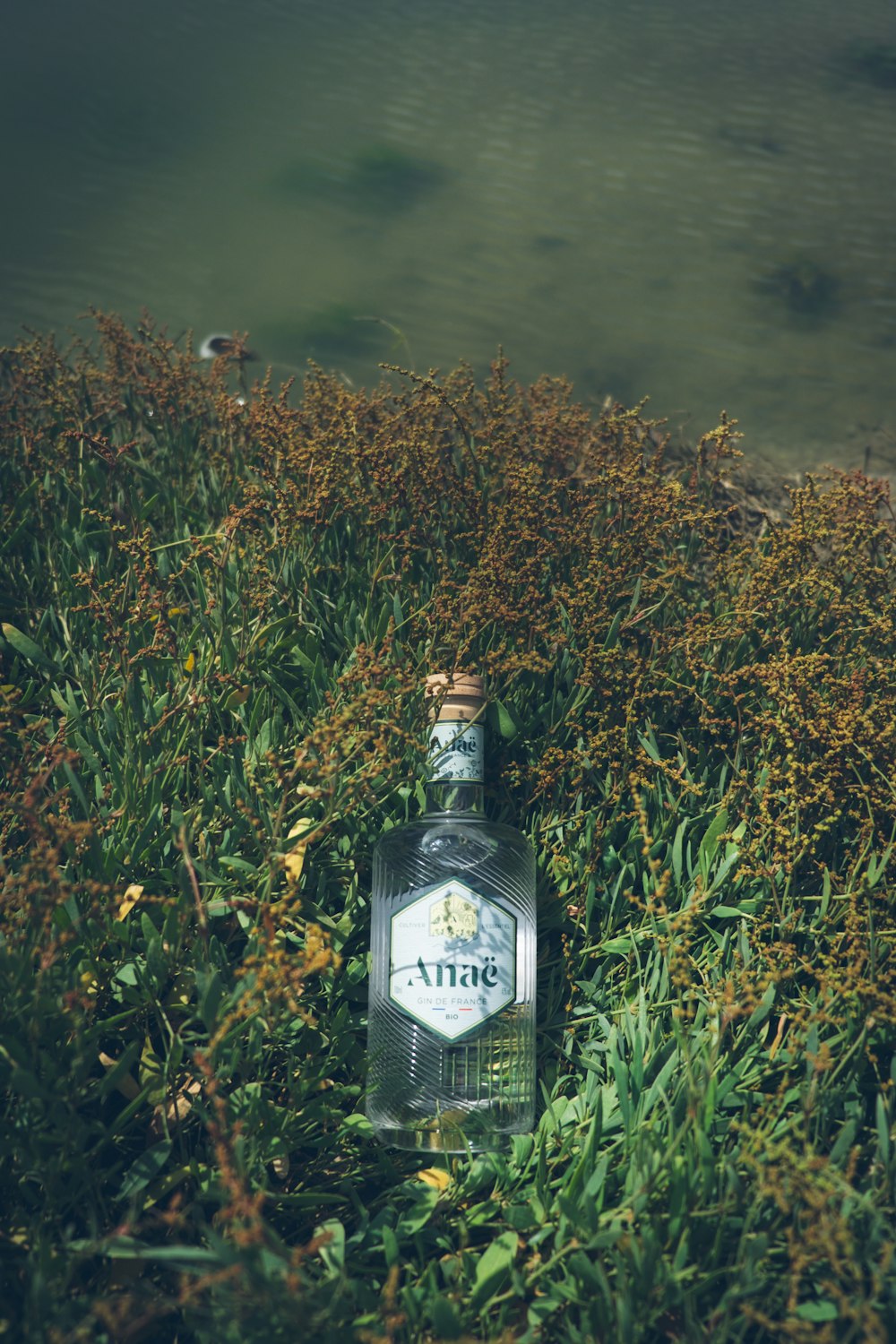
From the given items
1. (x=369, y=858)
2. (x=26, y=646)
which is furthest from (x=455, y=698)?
(x=26, y=646)

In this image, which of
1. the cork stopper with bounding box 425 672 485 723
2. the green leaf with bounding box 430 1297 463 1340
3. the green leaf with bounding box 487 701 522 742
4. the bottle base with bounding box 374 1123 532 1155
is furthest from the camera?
the green leaf with bounding box 487 701 522 742

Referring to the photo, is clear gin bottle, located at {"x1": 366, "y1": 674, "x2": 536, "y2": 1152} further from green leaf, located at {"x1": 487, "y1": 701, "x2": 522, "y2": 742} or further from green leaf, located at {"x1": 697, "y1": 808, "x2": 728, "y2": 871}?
green leaf, located at {"x1": 697, "y1": 808, "x2": 728, "y2": 871}

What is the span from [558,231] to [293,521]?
232 cm

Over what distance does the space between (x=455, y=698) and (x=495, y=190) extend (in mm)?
2891

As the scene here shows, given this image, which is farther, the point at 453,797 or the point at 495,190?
the point at 495,190

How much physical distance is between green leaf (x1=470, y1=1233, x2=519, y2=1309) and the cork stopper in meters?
0.97

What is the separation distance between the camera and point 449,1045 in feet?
6.70

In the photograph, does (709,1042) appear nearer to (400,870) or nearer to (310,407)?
(400,870)

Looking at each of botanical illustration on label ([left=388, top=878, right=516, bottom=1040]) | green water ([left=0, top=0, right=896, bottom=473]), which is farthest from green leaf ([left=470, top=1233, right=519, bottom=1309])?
green water ([left=0, top=0, right=896, bottom=473])

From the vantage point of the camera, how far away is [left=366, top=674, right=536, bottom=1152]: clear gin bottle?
6.66ft

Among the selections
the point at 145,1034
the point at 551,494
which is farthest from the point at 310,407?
the point at 145,1034

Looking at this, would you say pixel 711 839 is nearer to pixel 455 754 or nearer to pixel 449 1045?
pixel 455 754

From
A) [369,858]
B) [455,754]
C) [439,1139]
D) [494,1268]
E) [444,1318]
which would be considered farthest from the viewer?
[369,858]

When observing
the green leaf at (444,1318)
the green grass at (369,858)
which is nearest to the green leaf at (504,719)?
the green grass at (369,858)
